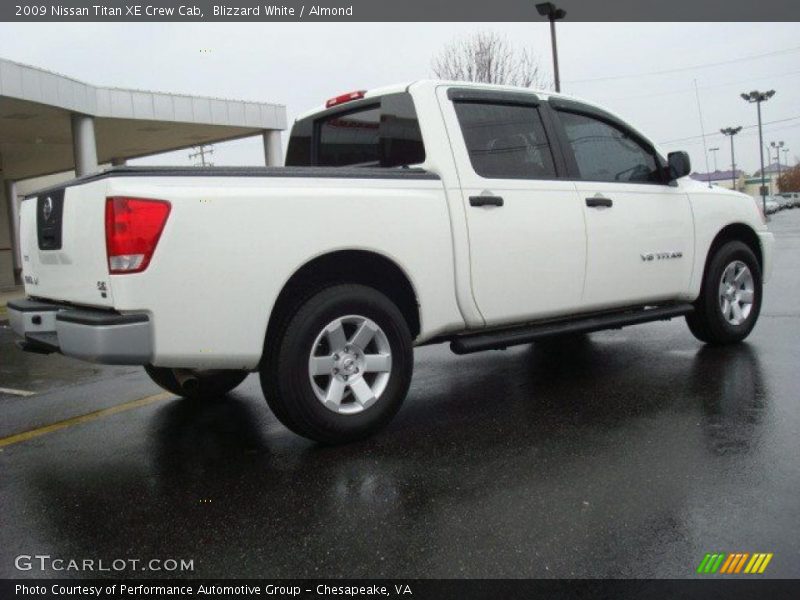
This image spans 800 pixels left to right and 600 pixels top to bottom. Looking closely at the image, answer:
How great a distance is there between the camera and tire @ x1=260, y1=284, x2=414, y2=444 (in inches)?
145

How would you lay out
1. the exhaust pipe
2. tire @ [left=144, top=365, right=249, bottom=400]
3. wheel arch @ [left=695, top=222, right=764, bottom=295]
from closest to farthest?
the exhaust pipe, tire @ [left=144, top=365, right=249, bottom=400], wheel arch @ [left=695, top=222, right=764, bottom=295]

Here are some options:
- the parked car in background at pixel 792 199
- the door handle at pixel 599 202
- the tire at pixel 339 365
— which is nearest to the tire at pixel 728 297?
the door handle at pixel 599 202

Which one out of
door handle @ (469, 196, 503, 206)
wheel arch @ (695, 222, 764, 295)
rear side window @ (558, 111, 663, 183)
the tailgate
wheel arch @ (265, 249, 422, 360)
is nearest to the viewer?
the tailgate

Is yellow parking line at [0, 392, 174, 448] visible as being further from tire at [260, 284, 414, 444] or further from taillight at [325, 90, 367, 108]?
taillight at [325, 90, 367, 108]

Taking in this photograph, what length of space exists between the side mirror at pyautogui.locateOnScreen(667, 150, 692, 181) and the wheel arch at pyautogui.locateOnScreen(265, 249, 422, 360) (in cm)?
251

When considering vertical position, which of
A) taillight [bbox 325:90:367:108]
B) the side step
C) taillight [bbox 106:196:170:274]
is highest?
taillight [bbox 325:90:367:108]

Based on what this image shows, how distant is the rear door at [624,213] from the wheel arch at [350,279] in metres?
1.29

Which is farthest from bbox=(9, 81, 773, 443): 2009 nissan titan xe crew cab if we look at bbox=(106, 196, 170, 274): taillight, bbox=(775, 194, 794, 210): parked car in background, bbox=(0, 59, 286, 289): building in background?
bbox=(775, 194, 794, 210): parked car in background

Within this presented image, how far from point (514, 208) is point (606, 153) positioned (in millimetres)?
1252

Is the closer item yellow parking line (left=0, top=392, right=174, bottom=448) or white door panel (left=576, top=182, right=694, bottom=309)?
yellow parking line (left=0, top=392, right=174, bottom=448)

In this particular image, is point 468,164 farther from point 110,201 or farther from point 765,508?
point 765,508

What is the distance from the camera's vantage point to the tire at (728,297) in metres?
5.84

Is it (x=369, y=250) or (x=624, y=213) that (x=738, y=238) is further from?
(x=369, y=250)

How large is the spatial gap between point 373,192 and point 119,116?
53.2 feet
